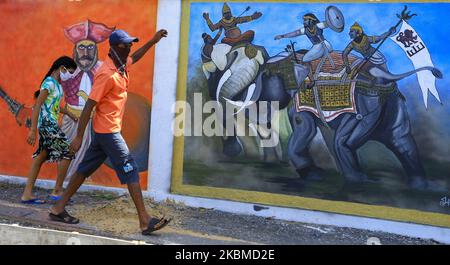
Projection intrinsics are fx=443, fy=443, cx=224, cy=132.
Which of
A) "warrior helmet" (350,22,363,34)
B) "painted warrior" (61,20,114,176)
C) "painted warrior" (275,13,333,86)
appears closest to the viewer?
"warrior helmet" (350,22,363,34)

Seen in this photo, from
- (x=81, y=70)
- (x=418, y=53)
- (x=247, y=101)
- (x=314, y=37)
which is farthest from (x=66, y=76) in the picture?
(x=418, y=53)

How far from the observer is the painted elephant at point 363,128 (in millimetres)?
4285

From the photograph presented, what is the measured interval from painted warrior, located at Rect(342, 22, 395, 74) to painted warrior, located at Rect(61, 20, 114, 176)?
281 centimetres

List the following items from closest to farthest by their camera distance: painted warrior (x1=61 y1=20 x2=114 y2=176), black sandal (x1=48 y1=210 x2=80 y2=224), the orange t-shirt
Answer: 1. the orange t-shirt
2. black sandal (x1=48 y1=210 x2=80 y2=224)
3. painted warrior (x1=61 y1=20 x2=114 y2=176)

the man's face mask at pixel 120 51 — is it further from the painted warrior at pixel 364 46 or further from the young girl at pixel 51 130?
the painted warrior at pixel 364 46

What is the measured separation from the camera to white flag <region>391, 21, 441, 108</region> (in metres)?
4.22

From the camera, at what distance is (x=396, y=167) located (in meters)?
4.32

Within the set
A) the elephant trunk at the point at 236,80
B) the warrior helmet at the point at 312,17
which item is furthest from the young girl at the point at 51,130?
the warrior helmet at the point at 312,17

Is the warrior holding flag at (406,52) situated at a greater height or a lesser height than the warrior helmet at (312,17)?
lesser

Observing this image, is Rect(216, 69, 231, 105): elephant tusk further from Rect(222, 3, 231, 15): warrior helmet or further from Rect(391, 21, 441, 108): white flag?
Rect(391, 21, 441, 108): white flag

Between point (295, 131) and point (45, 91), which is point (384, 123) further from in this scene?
point (45, 91)

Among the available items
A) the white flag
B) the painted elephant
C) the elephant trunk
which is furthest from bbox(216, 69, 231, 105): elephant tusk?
the white flag

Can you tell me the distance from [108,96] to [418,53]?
115 inches

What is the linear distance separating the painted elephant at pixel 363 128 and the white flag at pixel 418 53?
67 millimetres
